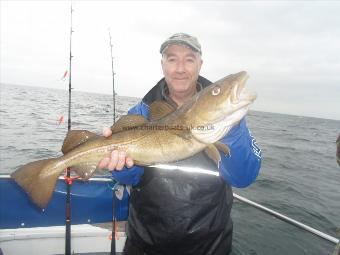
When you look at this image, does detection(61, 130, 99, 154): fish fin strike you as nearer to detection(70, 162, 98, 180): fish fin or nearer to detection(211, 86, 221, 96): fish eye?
detection(70, 162, 98, 180): fish fin

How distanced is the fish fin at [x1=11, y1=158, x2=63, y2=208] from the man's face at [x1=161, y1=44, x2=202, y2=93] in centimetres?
168

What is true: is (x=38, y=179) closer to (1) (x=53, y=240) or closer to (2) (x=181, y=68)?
(2) (x=181, y=68)

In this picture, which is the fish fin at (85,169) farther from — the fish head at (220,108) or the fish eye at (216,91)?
the fish eye at (216,91)

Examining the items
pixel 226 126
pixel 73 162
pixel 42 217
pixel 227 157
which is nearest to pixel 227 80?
pixel 226 126

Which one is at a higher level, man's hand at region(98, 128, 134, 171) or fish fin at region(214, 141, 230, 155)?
fish fin at region(214, 141, 230, 155)

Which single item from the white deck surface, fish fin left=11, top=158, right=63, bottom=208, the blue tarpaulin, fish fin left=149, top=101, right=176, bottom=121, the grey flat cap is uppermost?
the grey flat cap

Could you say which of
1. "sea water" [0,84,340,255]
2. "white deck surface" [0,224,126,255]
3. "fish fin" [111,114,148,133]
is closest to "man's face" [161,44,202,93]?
"fish fin" [111,114,148,133]

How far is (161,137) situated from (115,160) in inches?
21.8

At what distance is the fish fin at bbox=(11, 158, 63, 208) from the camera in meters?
3.08

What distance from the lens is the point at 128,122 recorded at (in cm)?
318

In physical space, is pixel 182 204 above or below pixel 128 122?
below

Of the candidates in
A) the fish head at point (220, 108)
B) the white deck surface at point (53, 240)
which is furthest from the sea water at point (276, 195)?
the fish head at point (220, 108)

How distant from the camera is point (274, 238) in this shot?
9547 mm

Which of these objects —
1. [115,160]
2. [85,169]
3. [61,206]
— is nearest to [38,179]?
[85,169]
